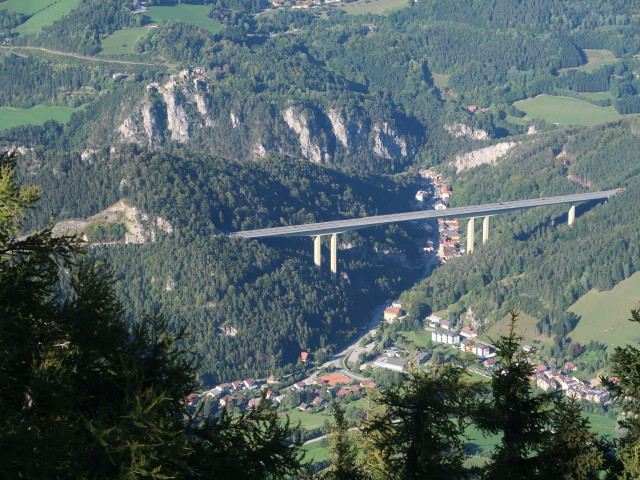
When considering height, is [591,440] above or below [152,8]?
above

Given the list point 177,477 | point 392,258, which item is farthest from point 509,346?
point 392,258

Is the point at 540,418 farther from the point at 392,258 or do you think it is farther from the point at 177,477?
the point at 392,258

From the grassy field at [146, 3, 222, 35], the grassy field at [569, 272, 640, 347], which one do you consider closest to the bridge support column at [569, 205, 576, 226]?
the grassy field at [569, 272, 640, 347]

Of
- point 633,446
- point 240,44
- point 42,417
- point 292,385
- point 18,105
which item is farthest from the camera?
point 240,44

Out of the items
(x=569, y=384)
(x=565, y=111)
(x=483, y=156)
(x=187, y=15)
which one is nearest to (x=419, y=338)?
(x=569, y=384)

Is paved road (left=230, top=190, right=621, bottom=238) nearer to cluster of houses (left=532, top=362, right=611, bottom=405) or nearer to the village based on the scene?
the village

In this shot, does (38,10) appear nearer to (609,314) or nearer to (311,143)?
(311,143)
